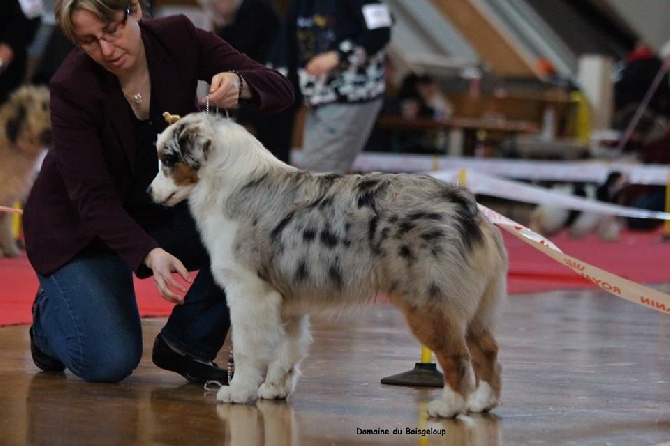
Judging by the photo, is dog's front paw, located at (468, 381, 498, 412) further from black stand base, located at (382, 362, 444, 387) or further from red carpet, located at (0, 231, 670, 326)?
red carpet, located at (0, 231, 670, 326)

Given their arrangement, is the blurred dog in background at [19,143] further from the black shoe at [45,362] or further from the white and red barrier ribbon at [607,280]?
the white and red barrier ribbon at [607,280]

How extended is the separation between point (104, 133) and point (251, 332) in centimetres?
80

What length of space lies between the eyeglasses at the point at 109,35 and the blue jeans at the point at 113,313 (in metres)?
0.68

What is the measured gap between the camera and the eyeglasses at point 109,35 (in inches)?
150

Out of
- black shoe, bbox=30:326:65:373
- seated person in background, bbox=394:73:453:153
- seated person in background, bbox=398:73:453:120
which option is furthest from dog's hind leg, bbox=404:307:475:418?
seated person in background, bbox=398:73:453:120

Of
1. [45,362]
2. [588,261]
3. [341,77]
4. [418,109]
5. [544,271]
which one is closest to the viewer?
[45,362]

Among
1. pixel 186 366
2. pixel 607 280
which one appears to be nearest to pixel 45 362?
pixel 186 366

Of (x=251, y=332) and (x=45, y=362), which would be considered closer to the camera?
(x=251, y=332)

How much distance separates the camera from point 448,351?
3.48 m

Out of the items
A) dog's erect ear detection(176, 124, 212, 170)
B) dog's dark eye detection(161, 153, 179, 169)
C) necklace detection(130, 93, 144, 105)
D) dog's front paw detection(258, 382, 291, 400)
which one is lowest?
dog's front paw detection(258, 382, 291, 400)

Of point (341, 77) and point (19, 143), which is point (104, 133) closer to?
point (341, 77)

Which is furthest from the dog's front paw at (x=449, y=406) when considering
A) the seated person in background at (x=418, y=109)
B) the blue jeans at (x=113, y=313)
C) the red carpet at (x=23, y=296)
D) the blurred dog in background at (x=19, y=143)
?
the seated person in background at (x=418, y=109)

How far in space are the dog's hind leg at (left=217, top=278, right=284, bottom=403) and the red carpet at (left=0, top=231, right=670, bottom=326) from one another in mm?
1773

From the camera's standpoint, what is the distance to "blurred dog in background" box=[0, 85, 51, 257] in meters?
7.74
